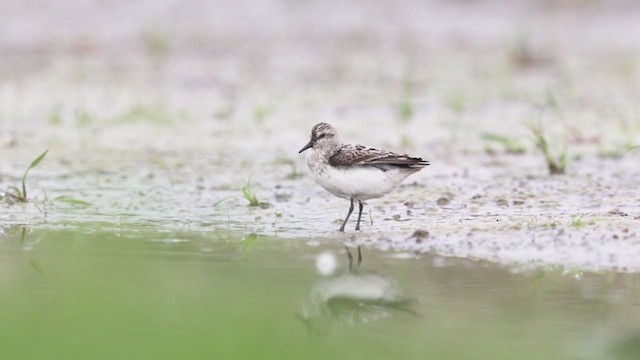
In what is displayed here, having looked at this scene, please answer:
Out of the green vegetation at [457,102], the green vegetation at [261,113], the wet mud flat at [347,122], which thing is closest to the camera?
the wet mud flat at [347,122]

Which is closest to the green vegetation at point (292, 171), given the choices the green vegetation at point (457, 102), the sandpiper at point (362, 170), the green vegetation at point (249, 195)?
the green vegetation at point (249, 195)

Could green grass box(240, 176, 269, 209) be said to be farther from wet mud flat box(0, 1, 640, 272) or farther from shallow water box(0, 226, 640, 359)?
shallow water box(0, 226, 640, 359)

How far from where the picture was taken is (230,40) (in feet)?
56.9

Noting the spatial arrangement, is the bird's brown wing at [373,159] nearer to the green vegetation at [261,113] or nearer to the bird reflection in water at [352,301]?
the bird reflection in water at [352,301]

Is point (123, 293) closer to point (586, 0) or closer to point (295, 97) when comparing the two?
point (295, 97)

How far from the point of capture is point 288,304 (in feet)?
19.6

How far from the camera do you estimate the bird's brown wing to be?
780cm

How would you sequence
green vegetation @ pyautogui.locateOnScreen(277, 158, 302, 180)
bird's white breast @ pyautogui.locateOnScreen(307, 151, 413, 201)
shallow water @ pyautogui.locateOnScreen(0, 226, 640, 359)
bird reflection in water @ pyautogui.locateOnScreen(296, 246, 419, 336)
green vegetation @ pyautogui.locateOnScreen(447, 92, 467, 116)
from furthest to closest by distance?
1. green vegetation @ pyautogui.locateOnScreen(447, 92, 467, 116)
2. green vegetation @ pyautogui.locateOnScreen(277, 158, 302, 180)
3. bird's white breast @ pyautogui.locateOnScreen(307, 151, 413, 201)
4. bird reflection in water @ pyautogui.locateOnScreen(296, 246, 419, 336)
5. shallow water @ pyautogui.locateOnScreen(0, 226, 640, 359)

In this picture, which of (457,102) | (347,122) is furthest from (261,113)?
(457,102)

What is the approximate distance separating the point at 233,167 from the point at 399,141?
6.20 ft

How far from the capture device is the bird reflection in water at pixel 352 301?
5723 millimetres

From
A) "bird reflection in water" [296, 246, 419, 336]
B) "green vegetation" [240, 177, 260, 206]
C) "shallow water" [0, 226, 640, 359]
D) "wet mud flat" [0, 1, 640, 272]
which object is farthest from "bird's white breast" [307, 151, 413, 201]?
"bird reflection in water" [296, 246, 419, 336]

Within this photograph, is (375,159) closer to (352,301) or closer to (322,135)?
(322,135)

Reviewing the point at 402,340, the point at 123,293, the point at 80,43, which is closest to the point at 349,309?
the point at 402,340
